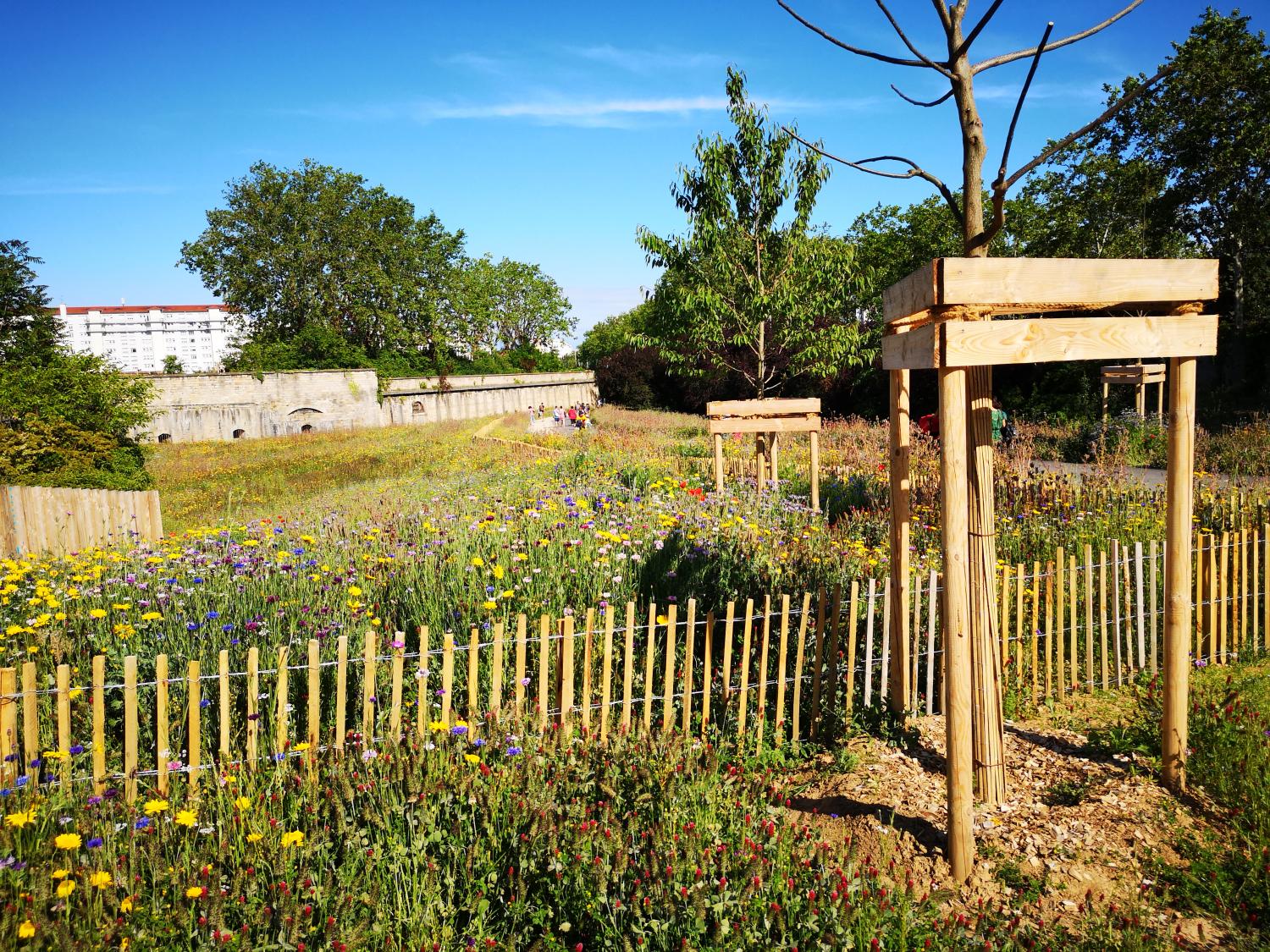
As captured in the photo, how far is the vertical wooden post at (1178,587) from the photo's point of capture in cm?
358

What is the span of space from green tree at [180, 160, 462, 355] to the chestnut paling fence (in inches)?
1765

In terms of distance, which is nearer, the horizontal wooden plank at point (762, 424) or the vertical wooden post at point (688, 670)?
the vertical wooden post at point (688, 670)

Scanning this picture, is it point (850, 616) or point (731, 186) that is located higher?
point (731, 186)

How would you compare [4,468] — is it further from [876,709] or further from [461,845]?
[876,709]

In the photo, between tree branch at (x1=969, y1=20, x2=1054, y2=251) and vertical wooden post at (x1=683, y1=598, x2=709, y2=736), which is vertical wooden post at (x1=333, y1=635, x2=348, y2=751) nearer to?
vertical wooden post at (x1=683, y1=598, x2=709, y2=736)

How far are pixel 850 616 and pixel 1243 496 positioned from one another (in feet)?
22.1

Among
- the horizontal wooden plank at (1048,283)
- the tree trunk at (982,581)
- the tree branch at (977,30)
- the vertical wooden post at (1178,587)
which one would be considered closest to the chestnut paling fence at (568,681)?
the tree trunk at (982,581)

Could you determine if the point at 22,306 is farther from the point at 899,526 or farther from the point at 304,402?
the point at 899,526

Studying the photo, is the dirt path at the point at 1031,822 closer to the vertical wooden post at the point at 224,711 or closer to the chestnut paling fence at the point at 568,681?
the chestnut paling fence at the point at 568,681

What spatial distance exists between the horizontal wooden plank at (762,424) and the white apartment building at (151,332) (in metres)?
131

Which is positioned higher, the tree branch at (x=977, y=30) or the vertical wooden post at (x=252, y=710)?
the tree branch at (x=977, y=30)

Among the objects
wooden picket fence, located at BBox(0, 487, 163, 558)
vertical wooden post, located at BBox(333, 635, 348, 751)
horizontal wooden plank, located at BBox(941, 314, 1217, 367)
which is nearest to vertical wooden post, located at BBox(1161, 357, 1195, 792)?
horizontal wooden plank, located at BBox(941, 314, 1217, 367)

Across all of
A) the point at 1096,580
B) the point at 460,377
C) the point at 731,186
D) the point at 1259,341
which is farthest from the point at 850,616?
the point at 460,377

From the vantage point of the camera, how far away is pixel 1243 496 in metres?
8.22
